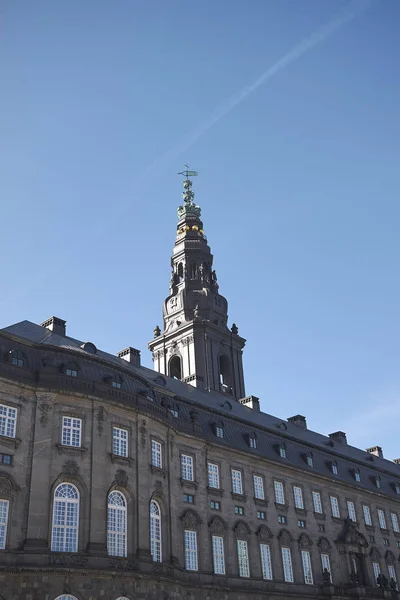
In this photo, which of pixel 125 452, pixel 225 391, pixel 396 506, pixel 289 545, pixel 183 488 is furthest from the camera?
pixel 225 391

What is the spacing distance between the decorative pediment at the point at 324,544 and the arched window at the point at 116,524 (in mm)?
24306

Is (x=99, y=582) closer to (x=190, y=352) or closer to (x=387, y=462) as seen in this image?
(x=190, y=352)

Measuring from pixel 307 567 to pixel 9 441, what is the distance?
29622mm

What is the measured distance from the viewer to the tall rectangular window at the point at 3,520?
117 ft

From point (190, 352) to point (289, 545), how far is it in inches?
1046

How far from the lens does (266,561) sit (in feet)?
172

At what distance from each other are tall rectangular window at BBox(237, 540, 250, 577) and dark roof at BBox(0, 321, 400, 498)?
7.42m

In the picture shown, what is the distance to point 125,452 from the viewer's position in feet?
140

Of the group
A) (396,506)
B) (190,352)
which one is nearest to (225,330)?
(190,352)

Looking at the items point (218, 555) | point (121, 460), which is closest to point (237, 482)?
point (218, 555)

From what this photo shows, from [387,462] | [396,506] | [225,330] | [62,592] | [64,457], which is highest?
[225,330]

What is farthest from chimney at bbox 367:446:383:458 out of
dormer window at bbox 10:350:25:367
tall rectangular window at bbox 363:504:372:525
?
dormer window at bbox 10:350:25:367

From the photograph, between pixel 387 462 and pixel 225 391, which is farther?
pixel 387 462

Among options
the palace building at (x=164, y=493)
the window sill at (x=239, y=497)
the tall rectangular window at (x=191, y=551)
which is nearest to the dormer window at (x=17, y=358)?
the palace building at (x=164, y=493)
